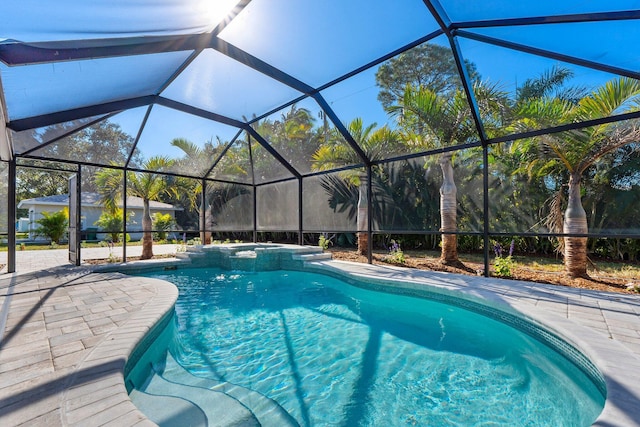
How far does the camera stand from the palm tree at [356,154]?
24.4 feet

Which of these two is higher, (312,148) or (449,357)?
(312,148)

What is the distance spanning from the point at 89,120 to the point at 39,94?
207cm

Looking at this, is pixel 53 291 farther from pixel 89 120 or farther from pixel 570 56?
pixel 570 56

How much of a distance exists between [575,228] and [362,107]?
4772 mm

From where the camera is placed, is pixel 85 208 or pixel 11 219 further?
pixel 85 208

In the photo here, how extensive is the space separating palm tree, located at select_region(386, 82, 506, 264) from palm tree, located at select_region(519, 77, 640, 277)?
69 centimetres

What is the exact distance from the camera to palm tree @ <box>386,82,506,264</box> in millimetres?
5637

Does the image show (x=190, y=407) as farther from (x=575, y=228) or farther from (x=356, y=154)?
(x=356, y=154)

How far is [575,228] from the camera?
17.0 feet

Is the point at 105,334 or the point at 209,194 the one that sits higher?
the point at 209,194

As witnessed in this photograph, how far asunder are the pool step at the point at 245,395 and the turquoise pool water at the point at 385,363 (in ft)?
0.25

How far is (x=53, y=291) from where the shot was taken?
4.59m

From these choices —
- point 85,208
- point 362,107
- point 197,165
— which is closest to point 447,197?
point 362,107

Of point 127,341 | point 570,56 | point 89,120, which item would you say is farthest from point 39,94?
point 570,56
